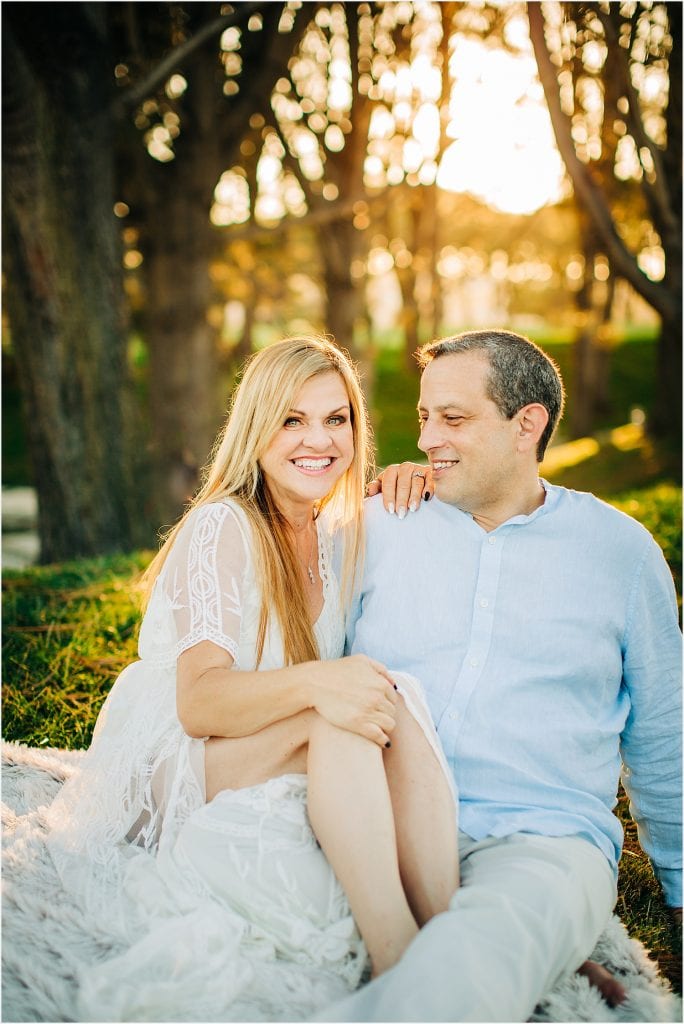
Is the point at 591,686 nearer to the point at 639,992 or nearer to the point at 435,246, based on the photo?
the point at 639,992

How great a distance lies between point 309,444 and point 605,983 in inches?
70.8

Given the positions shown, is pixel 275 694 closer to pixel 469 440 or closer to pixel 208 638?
pixel 208 638

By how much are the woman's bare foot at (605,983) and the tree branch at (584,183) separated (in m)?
5.55

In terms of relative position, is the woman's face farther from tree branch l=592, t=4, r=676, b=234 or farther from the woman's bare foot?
tree branch l=592, t=4, r=676, b=234

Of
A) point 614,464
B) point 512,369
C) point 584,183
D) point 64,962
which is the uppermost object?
point 584,183

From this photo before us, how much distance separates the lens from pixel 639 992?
258cm

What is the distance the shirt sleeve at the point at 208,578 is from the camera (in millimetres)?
2820

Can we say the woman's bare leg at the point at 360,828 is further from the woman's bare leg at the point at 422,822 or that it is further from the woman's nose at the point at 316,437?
the woman's nose at the point at 316,437

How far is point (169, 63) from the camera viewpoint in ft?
24.6

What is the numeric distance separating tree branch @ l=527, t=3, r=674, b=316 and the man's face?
14.1 feet

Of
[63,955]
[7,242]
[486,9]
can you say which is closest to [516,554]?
[63,955]

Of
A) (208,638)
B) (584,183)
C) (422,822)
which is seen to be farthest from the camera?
(584,183)

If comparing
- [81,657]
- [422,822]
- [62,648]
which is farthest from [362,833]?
[62,648]

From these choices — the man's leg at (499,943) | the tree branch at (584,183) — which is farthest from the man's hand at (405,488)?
the tree branch at (584,183)
